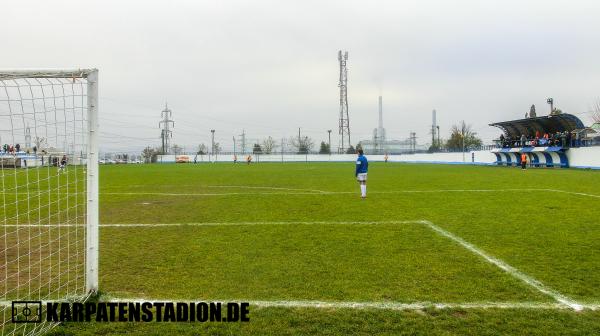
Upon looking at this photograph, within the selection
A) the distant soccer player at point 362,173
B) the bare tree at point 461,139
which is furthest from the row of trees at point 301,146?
the distant soccer player at point 362,173

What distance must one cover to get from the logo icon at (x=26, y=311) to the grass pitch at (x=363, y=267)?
52 centimetres

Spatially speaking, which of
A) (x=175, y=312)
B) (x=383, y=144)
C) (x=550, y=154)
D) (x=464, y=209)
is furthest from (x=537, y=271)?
(x=383, y=144)

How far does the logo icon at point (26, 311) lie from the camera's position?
4.30 meters

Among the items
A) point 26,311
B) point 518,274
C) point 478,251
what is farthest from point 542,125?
point 26,311

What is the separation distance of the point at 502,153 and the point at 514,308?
48164 mm

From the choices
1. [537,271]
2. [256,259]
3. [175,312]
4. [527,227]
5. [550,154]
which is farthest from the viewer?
[550,154]

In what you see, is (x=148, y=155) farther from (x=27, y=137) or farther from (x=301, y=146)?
(x=27, y=137)

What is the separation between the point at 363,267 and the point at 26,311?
3966mm

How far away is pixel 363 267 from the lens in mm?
6074

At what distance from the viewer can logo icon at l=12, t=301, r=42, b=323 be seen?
14.1 feet

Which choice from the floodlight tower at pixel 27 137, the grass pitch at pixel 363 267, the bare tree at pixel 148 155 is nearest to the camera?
the grass pitch at pixel 363 267

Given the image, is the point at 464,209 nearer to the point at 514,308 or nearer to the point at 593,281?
the point at 593,281

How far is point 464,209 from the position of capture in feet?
39.3

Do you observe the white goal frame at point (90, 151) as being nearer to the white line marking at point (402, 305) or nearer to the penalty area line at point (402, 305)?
the white line marking at point (402, 305)
